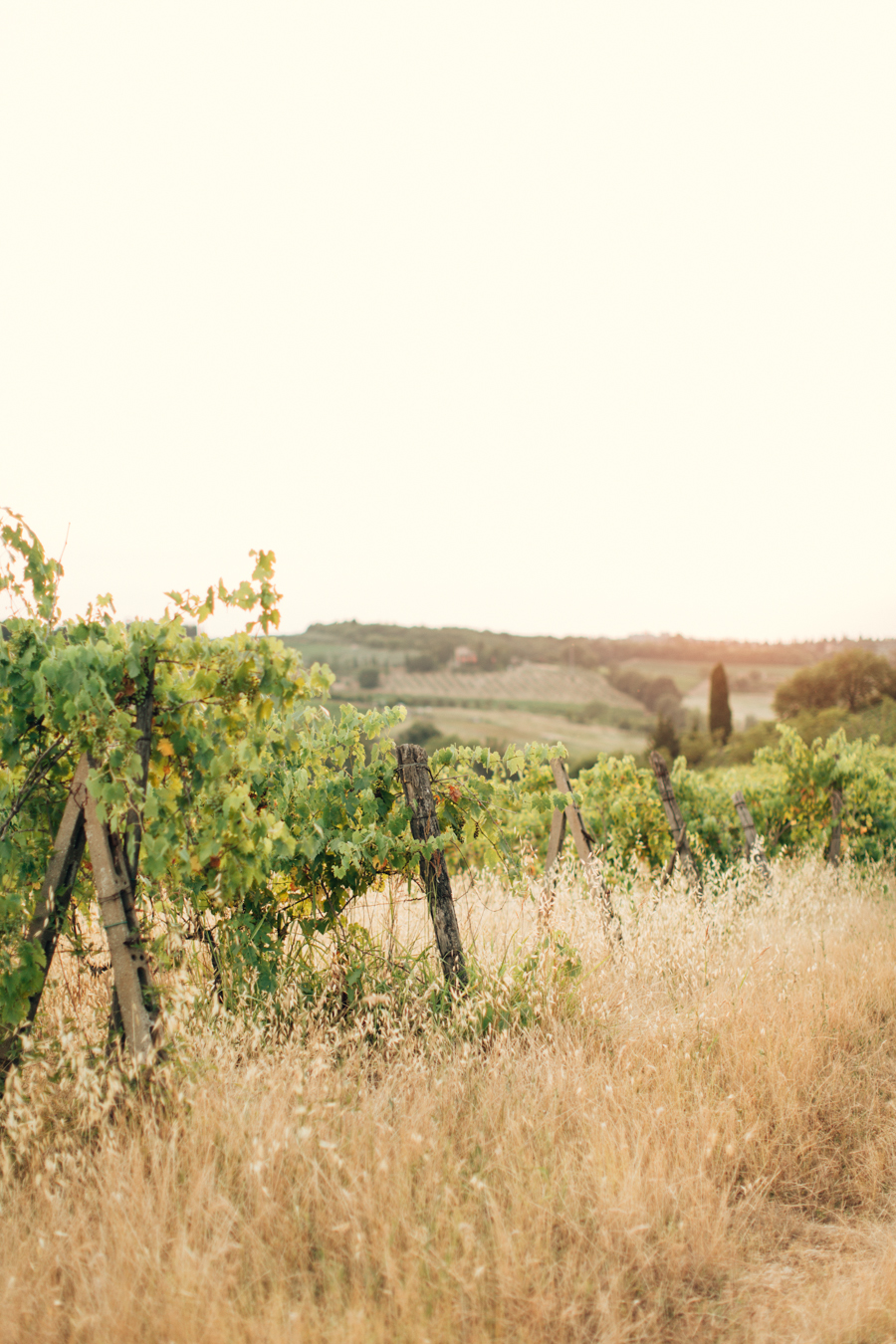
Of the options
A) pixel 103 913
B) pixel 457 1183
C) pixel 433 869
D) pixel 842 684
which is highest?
pixel 103 913

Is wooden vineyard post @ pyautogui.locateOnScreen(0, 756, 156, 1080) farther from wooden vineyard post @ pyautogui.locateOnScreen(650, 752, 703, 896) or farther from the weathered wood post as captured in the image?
the weathered wood post

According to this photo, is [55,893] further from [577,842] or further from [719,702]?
[719,702]

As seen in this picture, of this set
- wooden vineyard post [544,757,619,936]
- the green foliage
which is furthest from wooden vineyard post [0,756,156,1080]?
the green foliage

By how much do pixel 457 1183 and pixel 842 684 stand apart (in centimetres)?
7292

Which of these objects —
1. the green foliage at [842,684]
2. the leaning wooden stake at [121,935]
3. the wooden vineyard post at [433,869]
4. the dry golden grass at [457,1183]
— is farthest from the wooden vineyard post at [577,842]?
the green foliage at [842,684]

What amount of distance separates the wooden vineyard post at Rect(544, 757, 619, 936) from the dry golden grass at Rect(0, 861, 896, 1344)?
1.75 m

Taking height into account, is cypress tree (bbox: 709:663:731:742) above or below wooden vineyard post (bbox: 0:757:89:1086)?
below

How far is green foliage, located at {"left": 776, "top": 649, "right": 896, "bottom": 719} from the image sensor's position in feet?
217

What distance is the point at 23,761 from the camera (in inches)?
128

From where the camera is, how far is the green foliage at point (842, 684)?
66.0 meters

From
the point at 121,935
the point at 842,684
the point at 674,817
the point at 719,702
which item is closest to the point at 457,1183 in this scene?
the point at 121,935

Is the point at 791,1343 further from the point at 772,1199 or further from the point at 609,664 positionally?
the point at 609,664

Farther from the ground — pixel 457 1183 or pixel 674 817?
pixel 674 817

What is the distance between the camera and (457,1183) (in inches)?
104
